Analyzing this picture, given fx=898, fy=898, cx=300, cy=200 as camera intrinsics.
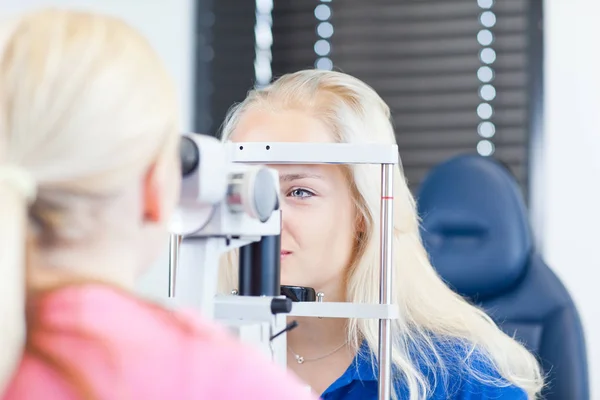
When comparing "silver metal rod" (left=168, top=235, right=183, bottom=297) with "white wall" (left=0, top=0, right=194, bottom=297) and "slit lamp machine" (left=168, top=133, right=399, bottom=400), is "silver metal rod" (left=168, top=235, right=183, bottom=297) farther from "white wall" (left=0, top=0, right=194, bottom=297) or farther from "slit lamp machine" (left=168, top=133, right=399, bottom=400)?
"white wall" (left=0, top=0, right=194, bottom=297)

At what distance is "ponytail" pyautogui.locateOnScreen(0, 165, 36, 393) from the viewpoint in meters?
0.64

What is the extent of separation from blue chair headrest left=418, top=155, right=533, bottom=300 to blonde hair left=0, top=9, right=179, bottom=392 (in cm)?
136

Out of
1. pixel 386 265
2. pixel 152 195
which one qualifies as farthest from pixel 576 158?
pixel 152 195

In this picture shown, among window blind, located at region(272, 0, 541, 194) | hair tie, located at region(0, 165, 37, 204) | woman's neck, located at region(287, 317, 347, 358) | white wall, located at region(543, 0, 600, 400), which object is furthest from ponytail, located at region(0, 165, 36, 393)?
window blind, located at region(272, 0, 541, 194)

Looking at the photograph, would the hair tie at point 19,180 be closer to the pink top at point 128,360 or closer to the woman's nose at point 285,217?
the pink top at point 128,360

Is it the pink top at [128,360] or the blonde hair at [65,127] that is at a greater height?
the blonde hair at [65,127]

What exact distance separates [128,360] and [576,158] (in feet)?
6.94

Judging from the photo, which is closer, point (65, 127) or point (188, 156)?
point (65, 127)

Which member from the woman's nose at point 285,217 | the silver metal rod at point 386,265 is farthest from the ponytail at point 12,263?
the woman's nose at point 285,217

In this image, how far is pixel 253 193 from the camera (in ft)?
2.82

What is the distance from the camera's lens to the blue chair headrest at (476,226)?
194cm

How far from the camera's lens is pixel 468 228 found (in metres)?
1.99

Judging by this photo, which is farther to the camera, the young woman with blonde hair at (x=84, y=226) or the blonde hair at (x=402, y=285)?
the blonde hair at (x=402, y=285)

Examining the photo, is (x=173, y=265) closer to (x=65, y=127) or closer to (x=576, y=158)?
(x=65, y=127)
